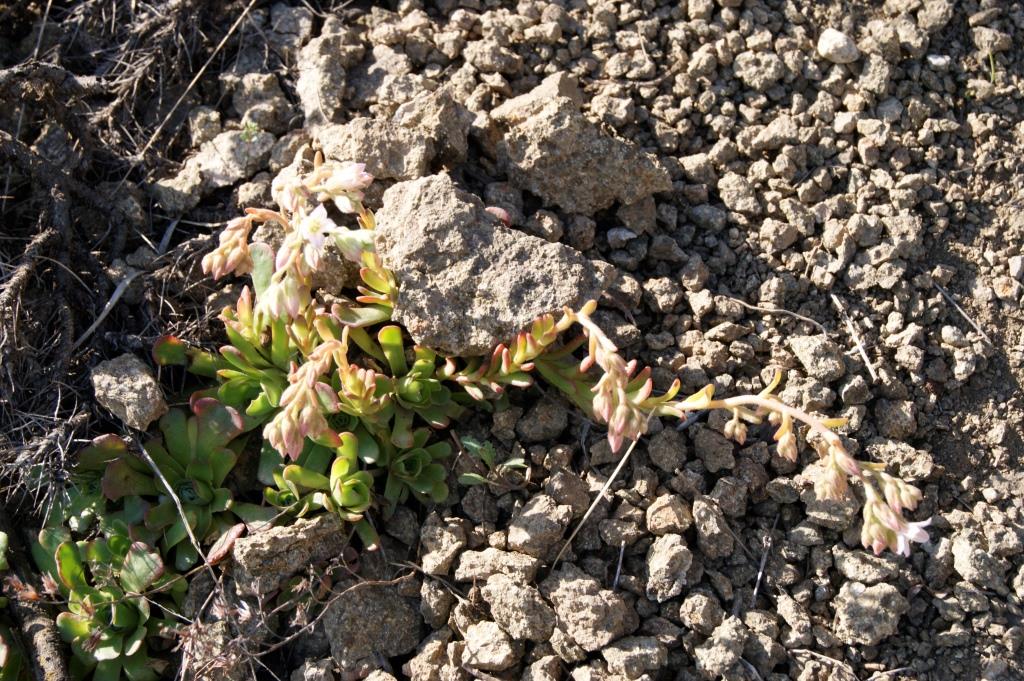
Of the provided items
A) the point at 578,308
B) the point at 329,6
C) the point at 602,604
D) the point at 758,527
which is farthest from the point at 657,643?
the point at 329,6

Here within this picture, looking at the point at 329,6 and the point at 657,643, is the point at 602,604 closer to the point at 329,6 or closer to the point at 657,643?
the point at 657,643

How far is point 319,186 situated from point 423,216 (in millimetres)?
376

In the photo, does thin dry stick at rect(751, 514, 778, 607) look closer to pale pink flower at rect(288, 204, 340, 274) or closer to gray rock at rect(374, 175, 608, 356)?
gray rock at rect(374, 175, 608, 356)

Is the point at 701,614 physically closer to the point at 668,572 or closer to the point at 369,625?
the point at 668,572

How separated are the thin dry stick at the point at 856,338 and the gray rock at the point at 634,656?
1.15m

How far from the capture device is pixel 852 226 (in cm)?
343

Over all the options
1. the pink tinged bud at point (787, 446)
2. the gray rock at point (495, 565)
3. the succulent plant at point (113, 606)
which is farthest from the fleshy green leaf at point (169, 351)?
the pink tinged bud at point (787, 446)

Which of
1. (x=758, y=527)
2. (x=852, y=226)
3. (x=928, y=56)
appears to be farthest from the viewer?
(x=928, y=56)

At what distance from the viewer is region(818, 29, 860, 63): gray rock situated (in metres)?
3.66

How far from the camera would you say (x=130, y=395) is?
3107 mm

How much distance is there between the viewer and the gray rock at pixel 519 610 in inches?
113

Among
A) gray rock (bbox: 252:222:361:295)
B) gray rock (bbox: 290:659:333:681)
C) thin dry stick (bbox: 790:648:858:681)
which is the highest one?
gray rock (bbox: 252:222:361:295)

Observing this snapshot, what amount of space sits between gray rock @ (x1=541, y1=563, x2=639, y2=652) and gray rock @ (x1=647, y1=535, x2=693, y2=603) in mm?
95

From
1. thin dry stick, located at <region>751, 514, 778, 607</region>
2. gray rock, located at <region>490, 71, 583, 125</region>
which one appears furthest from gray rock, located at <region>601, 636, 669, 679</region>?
gray rock, located at <region>490, 71, 583, 125</region>
